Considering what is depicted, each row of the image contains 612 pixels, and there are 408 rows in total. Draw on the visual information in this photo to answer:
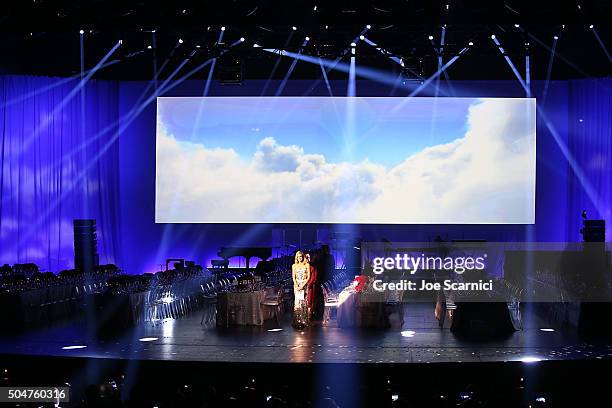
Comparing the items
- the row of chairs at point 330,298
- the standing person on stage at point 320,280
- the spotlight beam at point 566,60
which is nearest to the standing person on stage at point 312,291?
the standing person on stage at point 320,280

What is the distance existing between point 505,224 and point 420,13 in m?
7.87

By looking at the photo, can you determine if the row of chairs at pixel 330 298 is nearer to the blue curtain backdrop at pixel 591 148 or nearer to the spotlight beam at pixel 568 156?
the blue curtain backdrop at pixel 591 148

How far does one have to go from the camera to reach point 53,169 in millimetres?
17766

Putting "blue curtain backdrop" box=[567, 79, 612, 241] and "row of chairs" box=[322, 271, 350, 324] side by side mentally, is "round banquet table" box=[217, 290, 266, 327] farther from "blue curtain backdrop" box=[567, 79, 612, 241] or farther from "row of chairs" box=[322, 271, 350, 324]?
"blue curtain backdrop" box=[567, 79, 612, 241]

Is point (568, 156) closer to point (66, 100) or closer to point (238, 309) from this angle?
point (238, 309)

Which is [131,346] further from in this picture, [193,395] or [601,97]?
[601,97]

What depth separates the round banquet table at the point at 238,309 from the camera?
12469mm

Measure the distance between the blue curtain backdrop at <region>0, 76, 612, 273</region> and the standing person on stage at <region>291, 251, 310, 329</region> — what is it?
729cm

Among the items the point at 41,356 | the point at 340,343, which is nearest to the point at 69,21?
the point at 41,356

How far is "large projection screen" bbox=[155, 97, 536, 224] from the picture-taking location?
18859mm

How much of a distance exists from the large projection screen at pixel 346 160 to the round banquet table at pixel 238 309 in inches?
267

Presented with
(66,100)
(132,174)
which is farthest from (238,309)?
(132,174)

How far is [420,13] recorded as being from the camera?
1255 centimetres

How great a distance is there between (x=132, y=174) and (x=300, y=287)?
32.1 feet
